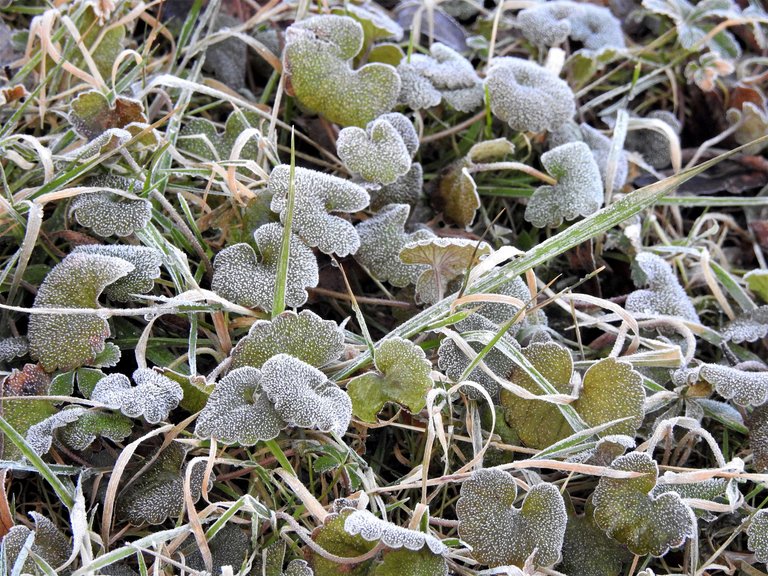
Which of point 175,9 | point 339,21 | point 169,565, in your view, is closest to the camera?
point 169,565

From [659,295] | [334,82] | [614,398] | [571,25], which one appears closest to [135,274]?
[334,82]

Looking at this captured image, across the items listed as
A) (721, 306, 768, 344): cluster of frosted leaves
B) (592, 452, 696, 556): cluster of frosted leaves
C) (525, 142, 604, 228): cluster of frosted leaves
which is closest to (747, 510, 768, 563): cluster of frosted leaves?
(592, 452, 696, 556): cluster of frosted leaves

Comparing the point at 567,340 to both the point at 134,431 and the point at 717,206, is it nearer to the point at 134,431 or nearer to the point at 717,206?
the point at 717,206

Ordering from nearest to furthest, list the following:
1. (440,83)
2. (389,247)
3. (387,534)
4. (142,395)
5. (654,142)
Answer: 1. (387,534)
2. (142,395)
3. (389,247)
4. (440,83)
5. (654,142)

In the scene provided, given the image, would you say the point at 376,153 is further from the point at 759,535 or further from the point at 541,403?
the point at 759,535

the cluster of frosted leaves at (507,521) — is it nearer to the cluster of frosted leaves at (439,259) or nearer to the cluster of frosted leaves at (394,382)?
the cluster of frosted leaves at (394,382)

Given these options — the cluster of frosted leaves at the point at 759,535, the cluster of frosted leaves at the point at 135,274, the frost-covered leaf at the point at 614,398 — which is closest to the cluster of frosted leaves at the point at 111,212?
the cluster of frosted leaves at the point at 135,274

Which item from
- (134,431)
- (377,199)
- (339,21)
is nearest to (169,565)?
(134,431)
